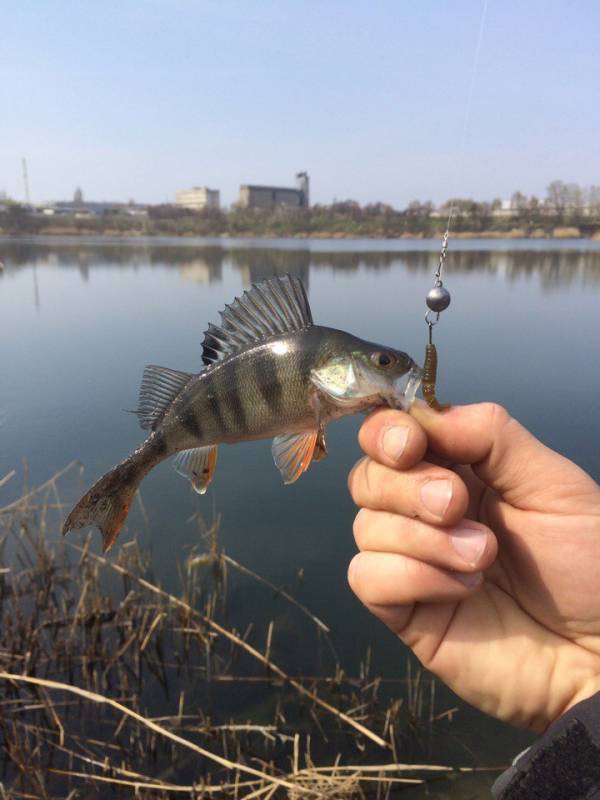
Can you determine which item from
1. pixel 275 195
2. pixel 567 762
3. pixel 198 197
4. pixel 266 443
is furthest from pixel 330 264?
pixel 198 197

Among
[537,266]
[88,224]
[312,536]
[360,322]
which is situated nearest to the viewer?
[312,536]

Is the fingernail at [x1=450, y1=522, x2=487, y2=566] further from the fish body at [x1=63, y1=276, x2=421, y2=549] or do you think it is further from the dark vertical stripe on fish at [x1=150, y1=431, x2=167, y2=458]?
the dark vertical stripe on fish at [x1=150, y1=431, x2=167, y2=458]

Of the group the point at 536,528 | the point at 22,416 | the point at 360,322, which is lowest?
the point at 22,416

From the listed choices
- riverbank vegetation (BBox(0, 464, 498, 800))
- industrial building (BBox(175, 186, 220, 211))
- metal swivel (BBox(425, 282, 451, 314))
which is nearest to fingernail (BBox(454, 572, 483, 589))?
metal swivel (BBox(425, 282, 451, 314))

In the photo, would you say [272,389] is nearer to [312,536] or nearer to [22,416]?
[312,536]

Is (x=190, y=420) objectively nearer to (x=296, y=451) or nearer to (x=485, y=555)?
(x=296, y=451)

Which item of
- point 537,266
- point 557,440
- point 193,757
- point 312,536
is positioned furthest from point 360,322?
point 537,266

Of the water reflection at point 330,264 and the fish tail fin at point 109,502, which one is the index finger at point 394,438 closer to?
the fish tail fin at point 109,502
